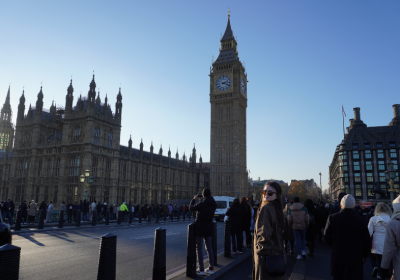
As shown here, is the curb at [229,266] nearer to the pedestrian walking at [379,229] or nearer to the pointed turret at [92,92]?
the pedestrian walking at [379,229]

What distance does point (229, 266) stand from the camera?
796cm

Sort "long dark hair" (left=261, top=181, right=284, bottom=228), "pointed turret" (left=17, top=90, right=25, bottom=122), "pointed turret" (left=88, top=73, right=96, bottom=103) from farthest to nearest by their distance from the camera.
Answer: "pointed turret" (left=17, top=90, right=25, bottom=122) → "pointed turret" (left=88, top=73, right=96, bottom=103) → "long dark hair" (left=261, top=181, right=284, bottom=228)

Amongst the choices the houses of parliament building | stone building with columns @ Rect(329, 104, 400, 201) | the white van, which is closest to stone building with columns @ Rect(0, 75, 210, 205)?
the houses of parliament building

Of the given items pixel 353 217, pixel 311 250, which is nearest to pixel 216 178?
pixel 311 250

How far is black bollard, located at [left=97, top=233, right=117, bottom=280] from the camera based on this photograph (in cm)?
457

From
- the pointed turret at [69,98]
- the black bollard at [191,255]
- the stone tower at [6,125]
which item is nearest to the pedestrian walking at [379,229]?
the black bollard at [191,255]

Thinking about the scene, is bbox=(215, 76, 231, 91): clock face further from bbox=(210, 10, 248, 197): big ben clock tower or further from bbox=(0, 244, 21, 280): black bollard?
bbox=(0, 244, 21, 280): black bollard

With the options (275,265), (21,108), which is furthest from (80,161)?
(275,265)

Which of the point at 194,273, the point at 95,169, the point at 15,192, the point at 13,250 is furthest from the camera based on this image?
the point at 15,192

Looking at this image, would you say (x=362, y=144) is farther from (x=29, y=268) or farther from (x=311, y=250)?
(x=29, y=268)

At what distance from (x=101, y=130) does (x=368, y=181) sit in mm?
63463

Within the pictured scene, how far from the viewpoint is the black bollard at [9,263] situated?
10.2ft

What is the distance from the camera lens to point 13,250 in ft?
10.6

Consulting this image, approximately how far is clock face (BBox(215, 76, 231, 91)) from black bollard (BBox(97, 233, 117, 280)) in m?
68.6
